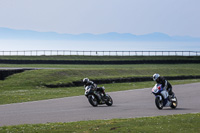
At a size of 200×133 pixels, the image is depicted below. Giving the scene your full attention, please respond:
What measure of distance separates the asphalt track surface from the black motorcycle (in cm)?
34

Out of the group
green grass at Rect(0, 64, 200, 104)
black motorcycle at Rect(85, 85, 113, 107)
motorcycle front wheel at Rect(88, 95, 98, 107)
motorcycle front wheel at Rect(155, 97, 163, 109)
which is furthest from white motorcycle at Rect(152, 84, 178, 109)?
green grass at Rect(0, 64, 200, 104)

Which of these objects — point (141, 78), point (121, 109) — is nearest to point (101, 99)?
point (121, 109)

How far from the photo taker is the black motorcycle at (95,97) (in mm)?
22359

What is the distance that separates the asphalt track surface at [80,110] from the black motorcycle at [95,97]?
0.34 meters

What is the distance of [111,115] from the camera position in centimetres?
1859

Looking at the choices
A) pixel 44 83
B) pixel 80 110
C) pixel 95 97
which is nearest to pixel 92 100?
pixel 95 97

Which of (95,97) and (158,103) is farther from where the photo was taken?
(95,97)

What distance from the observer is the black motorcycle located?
2236 cm

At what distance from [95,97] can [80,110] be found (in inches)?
88.1

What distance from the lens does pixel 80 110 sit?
2069 centimetres

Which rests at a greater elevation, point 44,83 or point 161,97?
point 161,97

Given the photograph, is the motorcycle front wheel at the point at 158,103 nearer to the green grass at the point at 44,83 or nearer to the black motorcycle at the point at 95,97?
the black motorcycle at the point at 95,97

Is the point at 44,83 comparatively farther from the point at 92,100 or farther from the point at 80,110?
the point at 80,110

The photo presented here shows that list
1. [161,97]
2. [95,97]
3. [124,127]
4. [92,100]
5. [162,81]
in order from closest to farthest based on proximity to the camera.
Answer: [124,127] → [162,81] → [161,97] → [92,100] → [95,97]
